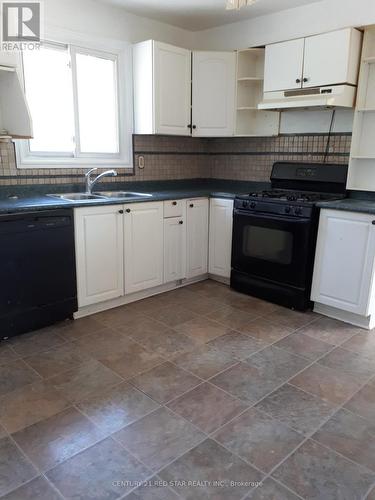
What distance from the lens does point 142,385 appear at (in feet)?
7.11

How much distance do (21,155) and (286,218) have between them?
2.12 m

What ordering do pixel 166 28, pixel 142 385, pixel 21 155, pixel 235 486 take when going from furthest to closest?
1. pixel 166 28
2. pixel 21 155
3. pixel 142 385
4. pixel 235 486

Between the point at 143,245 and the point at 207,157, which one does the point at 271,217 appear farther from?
the point at 207,157

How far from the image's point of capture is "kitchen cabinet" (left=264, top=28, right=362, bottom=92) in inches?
117

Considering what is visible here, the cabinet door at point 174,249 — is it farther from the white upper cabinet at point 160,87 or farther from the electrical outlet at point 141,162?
the white upper cabinet at point 160,87

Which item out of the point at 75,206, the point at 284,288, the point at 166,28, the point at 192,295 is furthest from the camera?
the point at 166,28

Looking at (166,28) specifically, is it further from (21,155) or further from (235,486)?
(235,486)

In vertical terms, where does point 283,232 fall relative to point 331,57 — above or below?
below

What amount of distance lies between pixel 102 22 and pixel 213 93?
1.14 meters

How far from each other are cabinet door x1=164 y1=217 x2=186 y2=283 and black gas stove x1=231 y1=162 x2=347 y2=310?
1.54 ft

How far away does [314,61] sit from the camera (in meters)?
3.13

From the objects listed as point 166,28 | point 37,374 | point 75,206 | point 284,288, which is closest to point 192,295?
point 284,288

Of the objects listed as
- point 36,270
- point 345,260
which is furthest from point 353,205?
point 36,270

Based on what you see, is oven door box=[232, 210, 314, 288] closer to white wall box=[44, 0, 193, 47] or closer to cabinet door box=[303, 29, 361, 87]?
cabinet door box=[303, 29, 361, 87]
